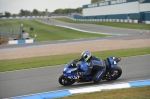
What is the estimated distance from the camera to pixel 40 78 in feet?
40.7

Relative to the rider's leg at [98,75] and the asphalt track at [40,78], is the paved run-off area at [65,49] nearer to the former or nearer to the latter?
the asphalt track at [40,78]

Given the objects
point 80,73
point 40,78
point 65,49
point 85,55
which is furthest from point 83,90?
point 65,49

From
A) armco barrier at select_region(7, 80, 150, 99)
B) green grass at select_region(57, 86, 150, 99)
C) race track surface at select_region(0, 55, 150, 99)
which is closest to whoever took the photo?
green grass at select_region(57, 86, 150, 99)

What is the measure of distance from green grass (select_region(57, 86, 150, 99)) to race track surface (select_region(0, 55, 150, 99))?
4.84ft

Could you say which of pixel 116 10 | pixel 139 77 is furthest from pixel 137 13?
pixel 139 77

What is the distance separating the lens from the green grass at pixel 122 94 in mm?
8360

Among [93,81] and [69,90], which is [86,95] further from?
[93,81]

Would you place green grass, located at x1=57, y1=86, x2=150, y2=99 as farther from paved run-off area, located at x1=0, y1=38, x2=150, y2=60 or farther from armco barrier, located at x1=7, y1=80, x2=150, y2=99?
paved run-off area, located at x1=0, y1=38, x2=150, y2=60

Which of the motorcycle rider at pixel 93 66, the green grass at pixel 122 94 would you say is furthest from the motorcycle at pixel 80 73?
the green grass at pixel 122 94

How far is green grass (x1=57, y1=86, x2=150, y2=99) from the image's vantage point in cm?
836

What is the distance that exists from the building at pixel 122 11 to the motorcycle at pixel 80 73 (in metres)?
32.3

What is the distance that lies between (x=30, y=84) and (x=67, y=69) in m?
1.96

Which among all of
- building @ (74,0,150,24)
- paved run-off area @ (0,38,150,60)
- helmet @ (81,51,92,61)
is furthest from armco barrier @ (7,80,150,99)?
building @ (74,0,150,24)

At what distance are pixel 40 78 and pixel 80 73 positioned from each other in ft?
8.53
